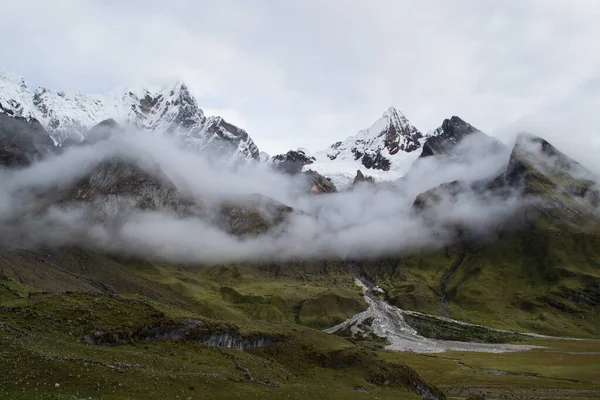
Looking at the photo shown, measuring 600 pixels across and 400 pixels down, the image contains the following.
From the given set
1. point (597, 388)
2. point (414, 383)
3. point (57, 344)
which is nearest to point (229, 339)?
point (57, 344)

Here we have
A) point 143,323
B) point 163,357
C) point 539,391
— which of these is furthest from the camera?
point 539,391

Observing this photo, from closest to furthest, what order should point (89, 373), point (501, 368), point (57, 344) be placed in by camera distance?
point (89, 373)
point (57, 344)
point (501, 368)

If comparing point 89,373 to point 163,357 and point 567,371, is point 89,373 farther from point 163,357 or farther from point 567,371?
point 567,371

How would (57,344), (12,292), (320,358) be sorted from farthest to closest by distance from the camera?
(12,292), (320,358), (57,344)

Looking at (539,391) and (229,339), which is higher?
(229,339)

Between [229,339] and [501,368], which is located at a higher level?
[229,339]

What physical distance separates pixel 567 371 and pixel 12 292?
167402 mm

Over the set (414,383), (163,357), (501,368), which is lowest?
(501,368)

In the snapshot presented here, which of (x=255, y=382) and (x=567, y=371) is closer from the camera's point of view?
(x=255, y=382)

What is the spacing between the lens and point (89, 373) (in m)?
46.2

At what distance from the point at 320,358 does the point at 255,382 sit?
24.7m


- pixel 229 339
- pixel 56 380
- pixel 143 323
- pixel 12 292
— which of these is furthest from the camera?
pixel 12 292

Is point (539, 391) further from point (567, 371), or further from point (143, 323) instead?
point (143, 323)

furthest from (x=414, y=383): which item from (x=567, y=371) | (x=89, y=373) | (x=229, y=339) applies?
(x=567, y=371)
